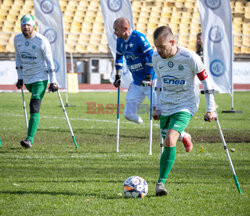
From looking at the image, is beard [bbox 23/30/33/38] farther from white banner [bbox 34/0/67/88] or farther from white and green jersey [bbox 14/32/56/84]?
white banner [bbox 34/0/67/88]

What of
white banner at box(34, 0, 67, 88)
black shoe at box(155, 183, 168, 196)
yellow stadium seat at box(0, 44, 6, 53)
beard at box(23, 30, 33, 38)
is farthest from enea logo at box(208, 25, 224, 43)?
yellow stadium seat at box(0, 44, 6, 53)

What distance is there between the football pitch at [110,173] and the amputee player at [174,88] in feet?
1.80

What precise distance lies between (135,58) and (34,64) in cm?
209

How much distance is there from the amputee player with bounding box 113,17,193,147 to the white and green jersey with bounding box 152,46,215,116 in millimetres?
2439

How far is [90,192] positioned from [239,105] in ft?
48.1

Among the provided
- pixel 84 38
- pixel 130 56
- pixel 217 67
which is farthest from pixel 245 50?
pixel 130 56

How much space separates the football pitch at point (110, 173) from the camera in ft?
15.5

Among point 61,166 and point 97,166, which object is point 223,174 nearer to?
point 97,166

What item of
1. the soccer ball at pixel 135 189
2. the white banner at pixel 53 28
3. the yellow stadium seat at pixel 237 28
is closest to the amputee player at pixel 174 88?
the soccer ball at pixel 135 189

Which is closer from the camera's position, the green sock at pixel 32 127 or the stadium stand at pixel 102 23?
the green sock at pixel 32 127

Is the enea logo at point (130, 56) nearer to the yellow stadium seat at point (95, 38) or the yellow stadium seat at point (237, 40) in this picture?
the yellow stadium seat at point (95, 38)

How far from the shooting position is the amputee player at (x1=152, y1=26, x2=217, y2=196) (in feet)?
17.1

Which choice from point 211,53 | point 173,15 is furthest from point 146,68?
point 173,15

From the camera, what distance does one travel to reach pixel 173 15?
36688mm
